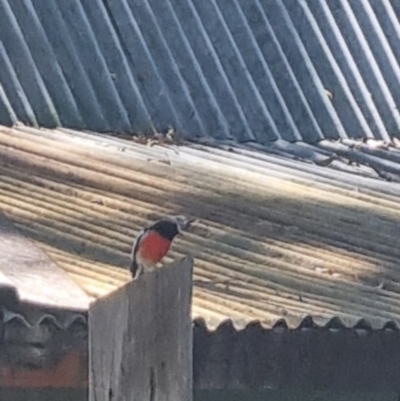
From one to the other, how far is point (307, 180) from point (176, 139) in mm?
1085

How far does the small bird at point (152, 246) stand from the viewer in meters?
4.32

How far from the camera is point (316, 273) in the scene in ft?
16.5

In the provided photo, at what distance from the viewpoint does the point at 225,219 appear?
18.5 feet

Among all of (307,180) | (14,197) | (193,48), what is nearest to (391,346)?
(14,197)

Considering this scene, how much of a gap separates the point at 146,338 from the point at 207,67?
5513 millimetres

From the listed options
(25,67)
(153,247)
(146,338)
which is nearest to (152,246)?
(153,247)

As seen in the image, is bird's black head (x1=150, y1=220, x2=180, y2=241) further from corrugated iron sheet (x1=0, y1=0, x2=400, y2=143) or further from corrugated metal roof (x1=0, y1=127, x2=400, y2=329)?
corrugated iron sheet (x1=0, y1=0, x2=400, y2=143)

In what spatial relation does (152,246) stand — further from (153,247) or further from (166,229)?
(166,229)

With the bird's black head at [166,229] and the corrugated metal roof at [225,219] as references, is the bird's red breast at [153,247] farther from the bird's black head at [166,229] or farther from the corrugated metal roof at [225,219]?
the corrugated metal roof at [225,219]

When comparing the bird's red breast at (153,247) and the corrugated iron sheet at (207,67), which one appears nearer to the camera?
the bird's red breast at (153,247)

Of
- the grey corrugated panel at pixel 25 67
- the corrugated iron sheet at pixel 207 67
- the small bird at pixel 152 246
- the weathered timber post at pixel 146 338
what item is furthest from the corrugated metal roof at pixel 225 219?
the weathered timber post at pixel 146 338

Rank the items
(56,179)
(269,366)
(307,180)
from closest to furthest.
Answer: (269,366) < (56,179) < (307,180)

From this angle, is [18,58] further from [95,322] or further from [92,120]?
[95,322]

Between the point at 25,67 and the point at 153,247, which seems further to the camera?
the point at 25,67
